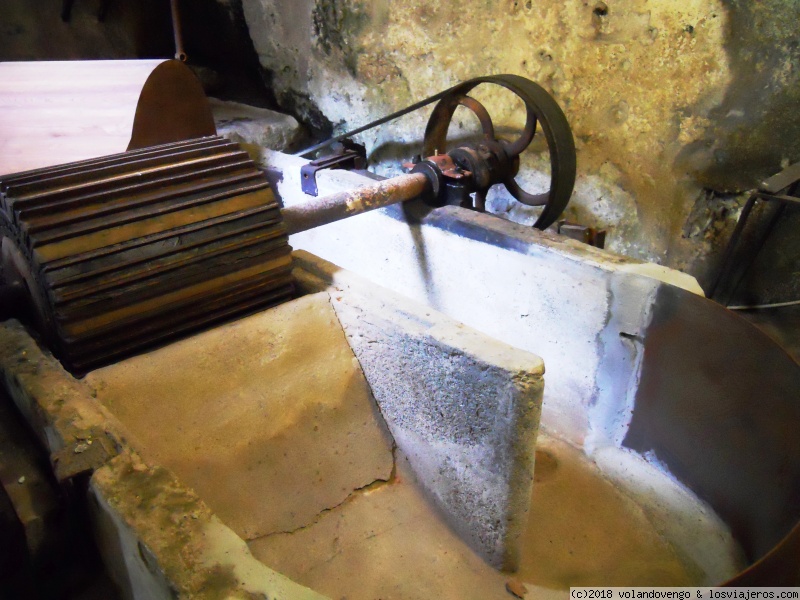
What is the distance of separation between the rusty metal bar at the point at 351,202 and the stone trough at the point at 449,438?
14cm

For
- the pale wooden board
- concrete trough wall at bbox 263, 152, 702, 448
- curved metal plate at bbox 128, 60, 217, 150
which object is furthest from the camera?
curved metal plate at bbox 128, 60, 217, 150

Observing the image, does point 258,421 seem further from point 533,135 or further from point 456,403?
point 533,135

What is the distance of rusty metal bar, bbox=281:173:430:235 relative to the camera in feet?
7.09

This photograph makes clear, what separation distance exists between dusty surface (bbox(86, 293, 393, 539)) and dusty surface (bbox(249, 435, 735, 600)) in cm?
7

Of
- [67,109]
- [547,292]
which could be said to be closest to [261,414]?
[547,292]

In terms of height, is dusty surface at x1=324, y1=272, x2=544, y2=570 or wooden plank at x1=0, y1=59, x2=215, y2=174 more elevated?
wooden plank at x1=0, y1=59, x2=215, y2=174

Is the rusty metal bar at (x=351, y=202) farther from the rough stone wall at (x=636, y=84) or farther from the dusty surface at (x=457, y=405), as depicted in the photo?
the rough stone wall at (x=636, y=84)

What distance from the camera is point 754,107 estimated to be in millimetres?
2639

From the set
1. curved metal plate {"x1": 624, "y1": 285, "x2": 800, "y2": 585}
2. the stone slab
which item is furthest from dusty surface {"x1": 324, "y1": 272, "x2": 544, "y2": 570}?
curved metal plate {"x1": 624, "y1": 285, "x2": 800, "y2": 585}

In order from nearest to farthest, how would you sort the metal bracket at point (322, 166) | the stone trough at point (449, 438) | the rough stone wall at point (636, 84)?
the stone trough at point (449, 438) → the rough stone wall at point (636, 84) → the metal bracket at point (322, 166)

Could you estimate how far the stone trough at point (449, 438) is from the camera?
1421mm

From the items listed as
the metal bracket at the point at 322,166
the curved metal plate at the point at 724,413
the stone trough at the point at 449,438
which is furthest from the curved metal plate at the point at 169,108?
the curved metal plate at the point at 724,413

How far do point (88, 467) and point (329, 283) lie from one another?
95 cm

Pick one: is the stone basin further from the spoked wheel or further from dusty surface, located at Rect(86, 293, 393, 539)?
the spoked wheel
